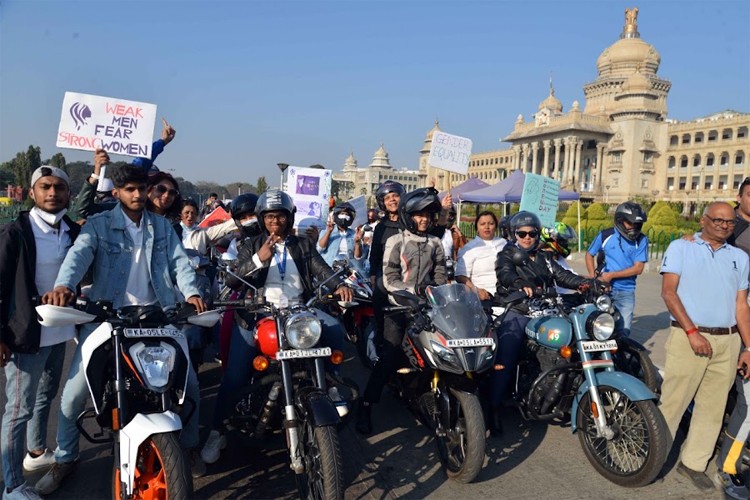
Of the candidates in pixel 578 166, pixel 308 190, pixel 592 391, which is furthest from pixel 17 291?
pixel 578 166

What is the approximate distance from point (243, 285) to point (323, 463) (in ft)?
4.81

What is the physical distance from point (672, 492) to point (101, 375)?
142 inches

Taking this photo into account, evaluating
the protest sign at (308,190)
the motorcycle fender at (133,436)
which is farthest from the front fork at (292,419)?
the protest sign at (308,190)

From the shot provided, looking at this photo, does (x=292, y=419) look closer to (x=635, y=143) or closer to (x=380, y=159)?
(x=635, y=143)

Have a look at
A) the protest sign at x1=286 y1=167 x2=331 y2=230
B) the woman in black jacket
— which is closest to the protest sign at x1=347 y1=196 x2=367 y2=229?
the protest sign at x1=286 y1=167 x2=331 y2=230

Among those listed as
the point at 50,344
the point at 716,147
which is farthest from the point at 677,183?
the point at 50,344

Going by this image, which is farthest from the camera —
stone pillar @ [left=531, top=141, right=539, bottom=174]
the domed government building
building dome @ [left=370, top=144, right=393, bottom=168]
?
building dome @ [left=370, top=144, right=393, bottom=168]

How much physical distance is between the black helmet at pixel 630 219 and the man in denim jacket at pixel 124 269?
182 inches

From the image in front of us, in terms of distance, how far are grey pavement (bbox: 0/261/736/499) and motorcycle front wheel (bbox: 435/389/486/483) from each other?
0.39 ft

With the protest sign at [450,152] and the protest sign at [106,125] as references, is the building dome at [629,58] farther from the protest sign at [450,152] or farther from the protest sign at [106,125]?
the protest sign at [106,125]

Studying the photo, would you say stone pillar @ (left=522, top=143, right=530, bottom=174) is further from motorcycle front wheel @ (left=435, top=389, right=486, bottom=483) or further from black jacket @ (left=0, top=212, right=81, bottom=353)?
black jacket @ (left=0, top=212, right=81, bottom=353)

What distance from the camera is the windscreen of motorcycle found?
3646mm

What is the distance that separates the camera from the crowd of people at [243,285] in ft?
10.9

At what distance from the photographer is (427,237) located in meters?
4.79
